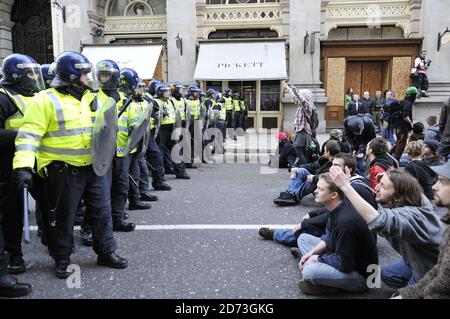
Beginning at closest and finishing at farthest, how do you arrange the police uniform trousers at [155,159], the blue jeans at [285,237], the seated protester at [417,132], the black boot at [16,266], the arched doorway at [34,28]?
the black boot at [16,266], the blue jeans at [285,237], the police uniform trousers at [155,159], the seated protester at [417,132], the arched doorway at [34,28]

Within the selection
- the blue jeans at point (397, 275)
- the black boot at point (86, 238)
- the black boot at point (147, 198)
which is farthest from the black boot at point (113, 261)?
the black boot at point (147, 198)

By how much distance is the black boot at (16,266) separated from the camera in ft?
12.2

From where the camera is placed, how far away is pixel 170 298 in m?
3.20

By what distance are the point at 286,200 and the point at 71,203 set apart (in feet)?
11.3

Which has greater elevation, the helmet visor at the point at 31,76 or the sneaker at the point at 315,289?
the helmet visor at the point at 31,76

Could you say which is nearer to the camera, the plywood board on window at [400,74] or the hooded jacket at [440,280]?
the hooded jacket at [440,280]

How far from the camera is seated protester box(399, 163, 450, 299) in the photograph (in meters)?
2.29

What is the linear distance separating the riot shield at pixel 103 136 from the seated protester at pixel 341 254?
1893mm

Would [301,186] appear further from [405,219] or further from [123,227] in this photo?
[405,219]

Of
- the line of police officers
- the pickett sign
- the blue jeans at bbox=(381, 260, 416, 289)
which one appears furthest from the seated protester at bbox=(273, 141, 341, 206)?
the pickett sign

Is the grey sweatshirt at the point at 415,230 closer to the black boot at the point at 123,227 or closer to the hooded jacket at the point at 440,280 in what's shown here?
the hooded jacket at the point at 440,280

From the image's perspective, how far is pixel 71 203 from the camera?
11.6ft

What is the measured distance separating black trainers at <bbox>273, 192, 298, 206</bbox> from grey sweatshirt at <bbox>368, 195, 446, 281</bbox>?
320 cm

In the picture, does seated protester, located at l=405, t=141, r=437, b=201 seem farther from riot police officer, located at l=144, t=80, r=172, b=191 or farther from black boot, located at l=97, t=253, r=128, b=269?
riot police officer, located at l=144, t=80, r=172, b=191
